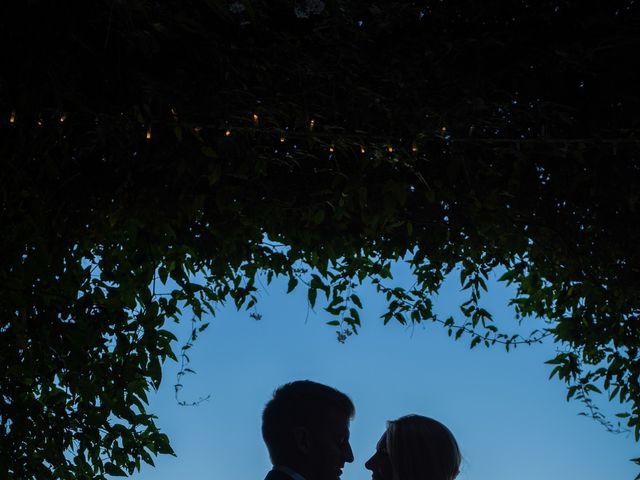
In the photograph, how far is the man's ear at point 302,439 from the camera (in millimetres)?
3741

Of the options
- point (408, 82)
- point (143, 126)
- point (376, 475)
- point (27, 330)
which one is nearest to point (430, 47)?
point (408, 82)

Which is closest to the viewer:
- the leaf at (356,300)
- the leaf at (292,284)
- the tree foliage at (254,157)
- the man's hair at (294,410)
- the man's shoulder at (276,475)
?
the tree foliage at (254,157)

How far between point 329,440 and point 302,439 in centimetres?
12

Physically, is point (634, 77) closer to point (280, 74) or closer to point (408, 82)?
point (408, 82)

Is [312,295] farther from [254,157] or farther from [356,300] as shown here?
[254,157]

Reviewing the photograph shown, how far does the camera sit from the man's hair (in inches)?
149

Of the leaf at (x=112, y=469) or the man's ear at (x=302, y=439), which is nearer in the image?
the leaf at (x=112, y=469)

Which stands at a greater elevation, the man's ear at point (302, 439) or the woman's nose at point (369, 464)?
the woman's nose at point (369, 464)

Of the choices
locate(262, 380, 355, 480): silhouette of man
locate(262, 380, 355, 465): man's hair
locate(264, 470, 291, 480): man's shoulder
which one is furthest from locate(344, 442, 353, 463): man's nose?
locate(264, 470, 291, 480): man's shoulder

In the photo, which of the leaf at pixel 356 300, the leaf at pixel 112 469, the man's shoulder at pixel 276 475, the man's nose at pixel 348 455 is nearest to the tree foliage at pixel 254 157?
the leaf at pixel 112 469

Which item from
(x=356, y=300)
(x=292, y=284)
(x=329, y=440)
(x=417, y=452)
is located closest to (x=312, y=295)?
(x=292, y=284)

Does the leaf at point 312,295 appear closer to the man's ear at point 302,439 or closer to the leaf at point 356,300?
the leaf at point 356,300

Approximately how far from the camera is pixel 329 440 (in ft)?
12.5

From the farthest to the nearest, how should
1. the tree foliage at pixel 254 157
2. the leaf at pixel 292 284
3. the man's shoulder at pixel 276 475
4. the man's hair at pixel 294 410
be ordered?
1. the leaf at pixel 292 284
2. the man's hair at pixel 294 410
3. the man's shoulder at pixel 276 475
4. the tree foliage at pixel 254 157
